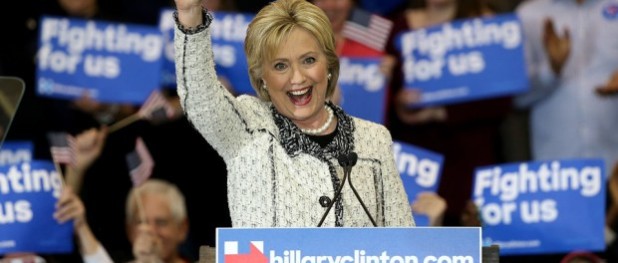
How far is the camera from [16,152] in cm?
702

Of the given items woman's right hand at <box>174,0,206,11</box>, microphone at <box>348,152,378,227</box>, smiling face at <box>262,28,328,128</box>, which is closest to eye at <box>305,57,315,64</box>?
smiling face at <box>262,28,328,128</box>

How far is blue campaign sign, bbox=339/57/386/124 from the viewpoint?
7.09 meters

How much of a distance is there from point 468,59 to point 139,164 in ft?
5.20

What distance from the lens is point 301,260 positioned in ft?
11.3

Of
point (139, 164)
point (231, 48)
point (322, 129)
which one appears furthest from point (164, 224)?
point (322, 129)

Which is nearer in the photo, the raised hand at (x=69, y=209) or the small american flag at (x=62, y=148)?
the raised hand at (x=69, y=209)

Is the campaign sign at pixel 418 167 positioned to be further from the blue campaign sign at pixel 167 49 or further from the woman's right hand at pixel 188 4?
the woman's right hand at pixel 188 4

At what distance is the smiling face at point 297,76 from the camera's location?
3902 mm

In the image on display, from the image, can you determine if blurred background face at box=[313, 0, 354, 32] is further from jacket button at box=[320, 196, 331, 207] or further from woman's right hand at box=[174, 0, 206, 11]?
woman's right hand at box=[174, 0, 206, 11]

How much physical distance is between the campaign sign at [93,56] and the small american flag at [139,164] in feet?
0.99

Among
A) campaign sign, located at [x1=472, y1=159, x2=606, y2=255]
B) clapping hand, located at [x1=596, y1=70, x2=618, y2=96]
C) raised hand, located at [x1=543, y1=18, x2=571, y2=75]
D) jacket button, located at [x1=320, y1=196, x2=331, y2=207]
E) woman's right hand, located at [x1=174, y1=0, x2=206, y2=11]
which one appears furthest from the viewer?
raised hand, located at [x1=543, y1=18, x2=571, y2=75]

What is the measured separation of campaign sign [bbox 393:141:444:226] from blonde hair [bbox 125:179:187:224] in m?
1.00

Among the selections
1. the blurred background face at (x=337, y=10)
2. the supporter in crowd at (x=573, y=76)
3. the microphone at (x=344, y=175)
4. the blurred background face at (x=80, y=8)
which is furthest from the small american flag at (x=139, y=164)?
the microphone at (x=344, y=175)

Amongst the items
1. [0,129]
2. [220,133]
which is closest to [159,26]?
[0,129]
